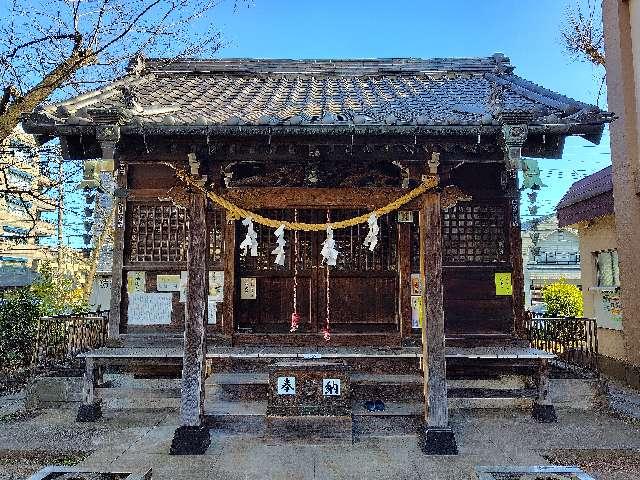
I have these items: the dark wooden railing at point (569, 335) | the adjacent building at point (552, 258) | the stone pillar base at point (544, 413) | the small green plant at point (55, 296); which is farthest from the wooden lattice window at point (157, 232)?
the adjacent building at point (552, 258)

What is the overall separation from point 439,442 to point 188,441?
361 centimetres

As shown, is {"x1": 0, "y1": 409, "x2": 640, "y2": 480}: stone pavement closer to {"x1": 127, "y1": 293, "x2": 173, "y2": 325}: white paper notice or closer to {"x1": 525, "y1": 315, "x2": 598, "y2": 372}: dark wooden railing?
{"x1": 127, "y1": 293, "x2": 173, "y2": 325}: white paper notice

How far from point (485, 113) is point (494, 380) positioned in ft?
17.7

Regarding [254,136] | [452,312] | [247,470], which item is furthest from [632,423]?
[254,136]

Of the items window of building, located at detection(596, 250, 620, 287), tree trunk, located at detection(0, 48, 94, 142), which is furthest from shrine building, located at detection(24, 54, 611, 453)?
window of building, located at detection(596, 250, 620, 287)

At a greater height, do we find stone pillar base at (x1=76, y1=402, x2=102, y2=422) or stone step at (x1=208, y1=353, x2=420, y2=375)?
stone step at (x1=208, y1=353, x2=420, y2=375)

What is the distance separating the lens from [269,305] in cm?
948

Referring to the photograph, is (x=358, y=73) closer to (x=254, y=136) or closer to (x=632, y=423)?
(x=254, y=136)

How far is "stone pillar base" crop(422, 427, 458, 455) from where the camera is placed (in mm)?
6555

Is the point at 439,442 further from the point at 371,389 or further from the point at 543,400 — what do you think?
the point at 543,400

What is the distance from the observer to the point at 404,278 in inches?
352

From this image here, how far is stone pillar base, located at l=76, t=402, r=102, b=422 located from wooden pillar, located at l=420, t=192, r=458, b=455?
589cm

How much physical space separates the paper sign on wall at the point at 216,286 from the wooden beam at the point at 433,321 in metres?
4.15

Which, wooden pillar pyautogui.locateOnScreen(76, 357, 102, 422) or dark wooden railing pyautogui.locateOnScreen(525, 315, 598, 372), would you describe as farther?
dark wooden railing pyautogui.locateOnScreen(525, 315, 598, 372)
